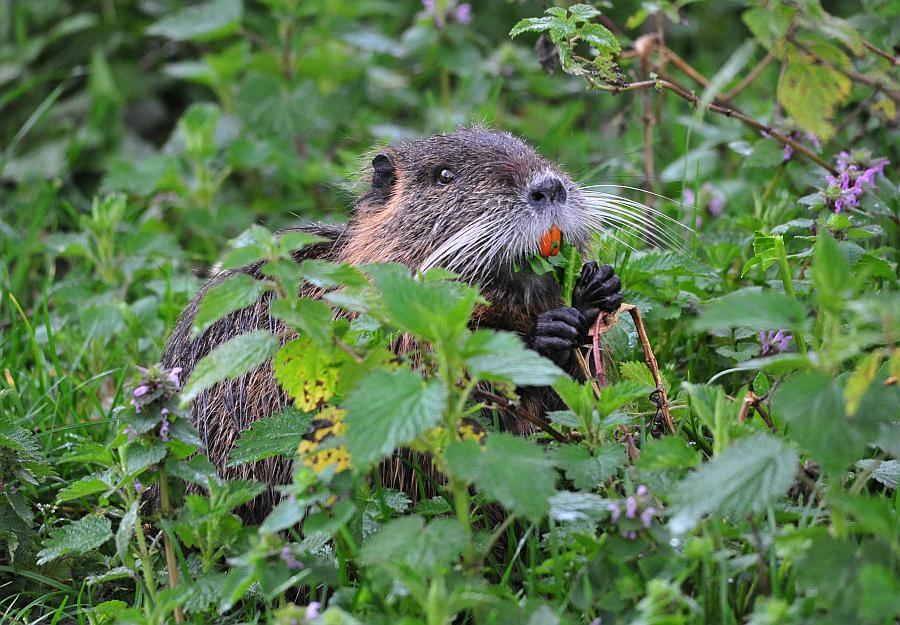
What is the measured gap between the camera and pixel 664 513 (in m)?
2.35

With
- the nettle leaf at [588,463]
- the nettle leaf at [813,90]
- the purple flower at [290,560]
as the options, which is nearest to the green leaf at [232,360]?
the purple flower at [290,560]

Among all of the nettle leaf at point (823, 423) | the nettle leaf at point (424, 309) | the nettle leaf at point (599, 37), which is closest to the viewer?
the nettle leaf at point (823, 423)

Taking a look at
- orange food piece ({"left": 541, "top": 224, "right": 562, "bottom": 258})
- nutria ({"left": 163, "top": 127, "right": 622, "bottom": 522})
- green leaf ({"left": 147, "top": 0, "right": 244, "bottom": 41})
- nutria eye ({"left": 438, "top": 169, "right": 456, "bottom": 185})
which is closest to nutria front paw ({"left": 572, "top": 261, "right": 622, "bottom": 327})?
nutria ({"left": 163, "top": 127, "right": 622, "bottom": 522})

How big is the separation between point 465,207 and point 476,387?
3.05 feet

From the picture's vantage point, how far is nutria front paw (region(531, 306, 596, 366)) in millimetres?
2986

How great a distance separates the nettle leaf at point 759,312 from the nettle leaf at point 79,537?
4.65ft

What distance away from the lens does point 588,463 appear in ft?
7.81

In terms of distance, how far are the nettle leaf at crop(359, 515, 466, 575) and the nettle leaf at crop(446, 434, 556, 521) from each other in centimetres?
11

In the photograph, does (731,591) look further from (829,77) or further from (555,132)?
(555,132)

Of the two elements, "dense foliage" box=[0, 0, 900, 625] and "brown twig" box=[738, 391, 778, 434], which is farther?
"brown twig" box=[738, 391, 778, 434]

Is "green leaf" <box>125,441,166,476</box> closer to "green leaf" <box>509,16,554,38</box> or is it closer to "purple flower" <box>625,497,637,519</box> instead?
"purple flower" <box>625,497,637,519</box>

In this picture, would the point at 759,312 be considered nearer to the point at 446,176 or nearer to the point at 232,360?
the point at 232,360

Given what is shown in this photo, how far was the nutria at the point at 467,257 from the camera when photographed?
305 centimetres

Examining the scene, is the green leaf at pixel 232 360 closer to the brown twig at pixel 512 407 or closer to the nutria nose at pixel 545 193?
the brown twig at pixel 512 407
